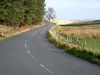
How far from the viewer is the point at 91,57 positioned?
75.8 ft

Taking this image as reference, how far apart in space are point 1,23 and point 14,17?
7.40m

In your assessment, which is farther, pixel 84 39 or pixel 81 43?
pixel 84 39

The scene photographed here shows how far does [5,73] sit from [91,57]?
28.7 feet

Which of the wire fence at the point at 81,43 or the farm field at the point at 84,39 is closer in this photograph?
the wire fence at the point at 81,43

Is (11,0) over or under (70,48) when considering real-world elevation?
over

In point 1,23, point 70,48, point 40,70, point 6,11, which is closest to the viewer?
point 40,70

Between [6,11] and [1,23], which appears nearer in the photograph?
[6,11]

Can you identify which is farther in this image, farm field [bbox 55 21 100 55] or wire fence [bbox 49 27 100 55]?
farm field [bbox 55 21 100 55]

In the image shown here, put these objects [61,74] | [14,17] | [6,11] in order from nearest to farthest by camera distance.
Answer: [61,74] < [6,11] < [14,17]

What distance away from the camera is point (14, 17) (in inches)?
2435

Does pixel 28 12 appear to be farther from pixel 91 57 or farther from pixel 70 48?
pixel 91 57

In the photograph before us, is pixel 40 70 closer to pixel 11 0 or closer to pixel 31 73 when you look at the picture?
pixel 31 73

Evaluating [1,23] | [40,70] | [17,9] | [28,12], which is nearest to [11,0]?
[17,9]

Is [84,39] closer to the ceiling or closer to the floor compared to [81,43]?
closer to the floor
